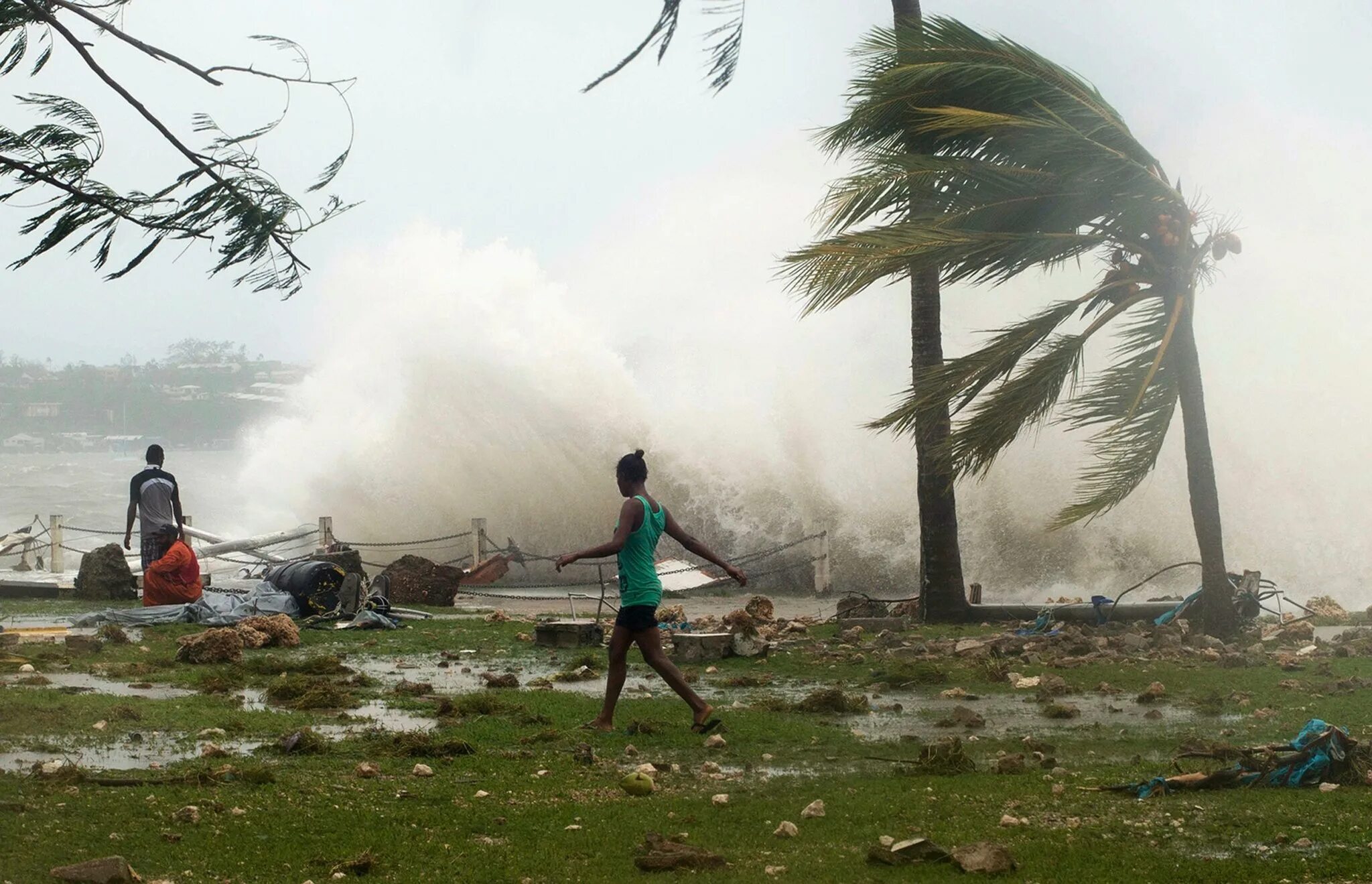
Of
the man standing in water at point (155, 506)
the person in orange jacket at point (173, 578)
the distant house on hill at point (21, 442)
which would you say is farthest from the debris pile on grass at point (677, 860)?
the distant house on hill at point (21, 442)

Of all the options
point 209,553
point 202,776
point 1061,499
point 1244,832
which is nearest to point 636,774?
point 202,776

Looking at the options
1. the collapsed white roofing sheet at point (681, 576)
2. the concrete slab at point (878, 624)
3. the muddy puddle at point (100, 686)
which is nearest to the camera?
the muddy puddle at point (100, 686)

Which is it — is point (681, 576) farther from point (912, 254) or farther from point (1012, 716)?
point (1012, 716)

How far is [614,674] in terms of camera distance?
827 cm

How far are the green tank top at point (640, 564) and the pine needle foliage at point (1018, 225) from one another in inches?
170

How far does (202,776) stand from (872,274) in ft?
24.9

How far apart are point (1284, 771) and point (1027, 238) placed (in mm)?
7303

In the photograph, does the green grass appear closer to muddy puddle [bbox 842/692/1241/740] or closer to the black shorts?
muddy puddle [bbox 842/692/1241/740]

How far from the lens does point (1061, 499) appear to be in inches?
1104

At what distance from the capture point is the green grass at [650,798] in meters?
5.11

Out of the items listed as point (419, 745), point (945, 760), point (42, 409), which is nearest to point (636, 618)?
point (419, 745)

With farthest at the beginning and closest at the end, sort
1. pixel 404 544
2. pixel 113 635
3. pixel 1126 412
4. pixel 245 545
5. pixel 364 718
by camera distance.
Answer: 1. pixel 245 545
2. pixel 404 544
3. pixel 1126 412
4. pixel 113 635
5. pixel 364 718

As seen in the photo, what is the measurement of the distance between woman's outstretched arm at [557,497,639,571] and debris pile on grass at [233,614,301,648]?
5.13 m

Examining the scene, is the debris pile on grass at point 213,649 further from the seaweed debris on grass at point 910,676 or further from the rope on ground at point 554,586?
the rope on ground at point 554,586
